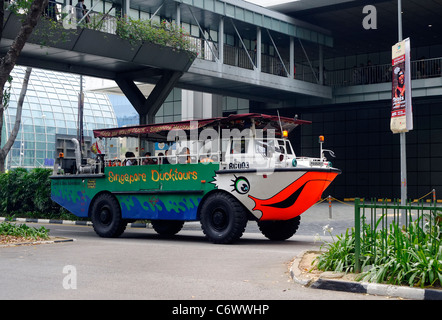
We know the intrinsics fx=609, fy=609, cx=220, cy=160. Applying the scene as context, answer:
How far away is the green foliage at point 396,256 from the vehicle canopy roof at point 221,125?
6052mm

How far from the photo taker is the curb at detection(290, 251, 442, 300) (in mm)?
7352

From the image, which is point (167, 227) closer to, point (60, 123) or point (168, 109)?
point (168, 109)

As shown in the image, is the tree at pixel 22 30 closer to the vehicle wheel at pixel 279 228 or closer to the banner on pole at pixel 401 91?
the vehicle wheel at pixel 279 228

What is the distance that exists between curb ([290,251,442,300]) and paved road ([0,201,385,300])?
0.50ft

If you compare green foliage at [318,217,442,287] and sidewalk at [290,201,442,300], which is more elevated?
green foliage at [318,217,442,287]

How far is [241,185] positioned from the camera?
Answer: 1445 centimetres

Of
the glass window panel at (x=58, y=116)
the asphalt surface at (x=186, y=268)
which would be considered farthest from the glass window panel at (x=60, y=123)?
the asphalt surface at (x=186, y=268)

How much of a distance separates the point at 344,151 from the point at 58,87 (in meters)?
37.0

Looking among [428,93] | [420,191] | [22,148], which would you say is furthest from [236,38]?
[22,148]

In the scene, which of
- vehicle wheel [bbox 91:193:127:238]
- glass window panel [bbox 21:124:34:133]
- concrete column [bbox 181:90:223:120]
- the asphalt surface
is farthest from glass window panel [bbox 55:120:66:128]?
vehicle wheel [bbox 91:193:127:238]

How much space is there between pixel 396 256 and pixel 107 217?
1065 cm

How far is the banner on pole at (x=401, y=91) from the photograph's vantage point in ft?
52.7

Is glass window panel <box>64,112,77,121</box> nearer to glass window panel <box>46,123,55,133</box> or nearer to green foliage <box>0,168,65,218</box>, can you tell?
glass window panel <box>46,123,55,133</box>

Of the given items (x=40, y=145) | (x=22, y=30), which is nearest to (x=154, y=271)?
(x=22, y=30)
